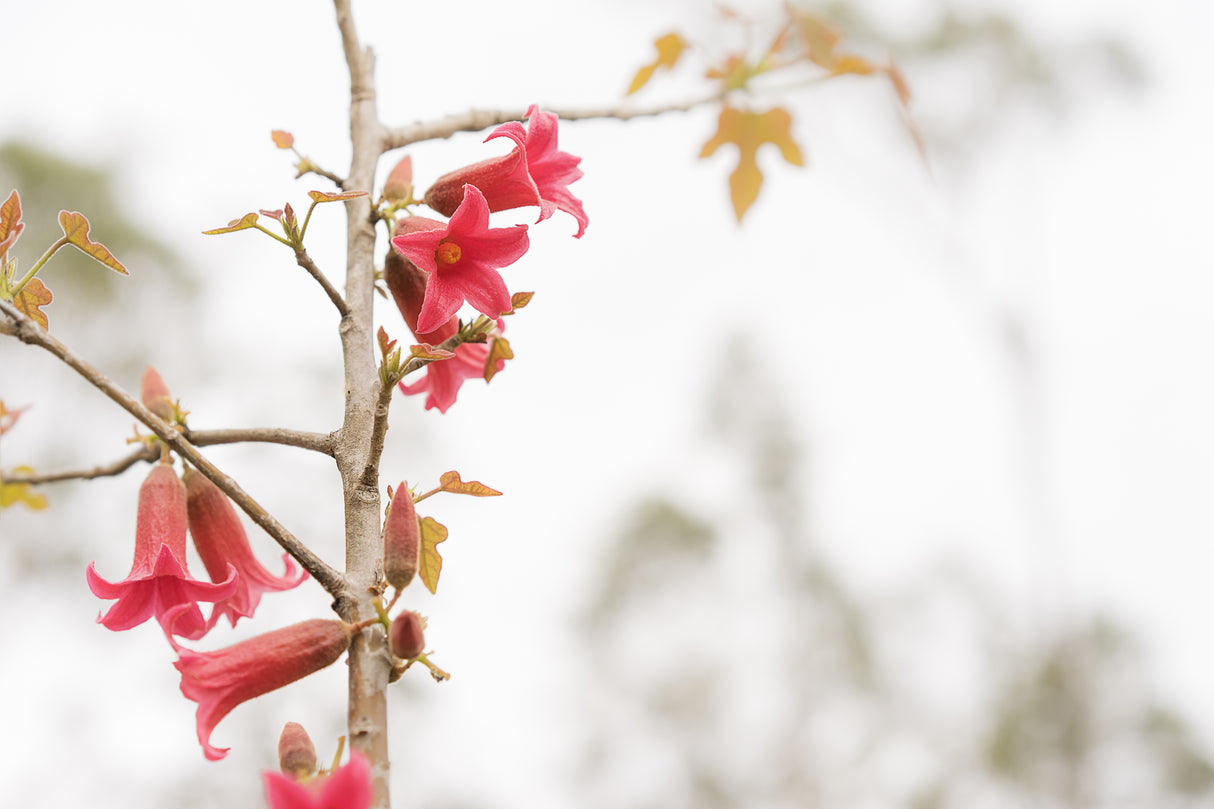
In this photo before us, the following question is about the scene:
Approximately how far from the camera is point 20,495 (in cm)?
98

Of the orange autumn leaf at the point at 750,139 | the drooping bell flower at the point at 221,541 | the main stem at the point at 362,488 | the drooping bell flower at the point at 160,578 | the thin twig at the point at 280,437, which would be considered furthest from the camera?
the orange autumn leaf at the point at 750,139

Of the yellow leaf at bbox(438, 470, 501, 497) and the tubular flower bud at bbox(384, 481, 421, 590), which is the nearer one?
the tubular flower bud at bbox(384, 481, 421, 590)

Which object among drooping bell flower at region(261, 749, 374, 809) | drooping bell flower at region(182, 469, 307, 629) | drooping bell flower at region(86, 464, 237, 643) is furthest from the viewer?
drooping bell flower at region(182, 469, 307, 629)

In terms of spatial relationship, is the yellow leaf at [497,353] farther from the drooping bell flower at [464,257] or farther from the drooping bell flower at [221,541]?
the drooping bell flower at [221,541]

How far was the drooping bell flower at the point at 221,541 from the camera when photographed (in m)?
0.89

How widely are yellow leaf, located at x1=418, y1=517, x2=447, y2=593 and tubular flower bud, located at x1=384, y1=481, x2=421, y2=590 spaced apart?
0.13 m

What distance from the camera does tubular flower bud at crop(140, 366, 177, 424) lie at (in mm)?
871

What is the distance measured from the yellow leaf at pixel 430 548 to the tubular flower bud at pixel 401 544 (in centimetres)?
13

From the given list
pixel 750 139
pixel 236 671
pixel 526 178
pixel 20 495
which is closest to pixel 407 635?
pixel 236 671

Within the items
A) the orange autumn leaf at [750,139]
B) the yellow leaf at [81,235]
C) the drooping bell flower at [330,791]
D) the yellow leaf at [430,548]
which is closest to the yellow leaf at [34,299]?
the yellow leaf at [81,235]

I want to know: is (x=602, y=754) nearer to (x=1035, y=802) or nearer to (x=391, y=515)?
(x=1035, y=802)

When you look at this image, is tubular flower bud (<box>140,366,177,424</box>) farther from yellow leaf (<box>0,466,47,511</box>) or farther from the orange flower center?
the orange flower center

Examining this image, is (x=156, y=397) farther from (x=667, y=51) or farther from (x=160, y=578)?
(x=667, y=51)

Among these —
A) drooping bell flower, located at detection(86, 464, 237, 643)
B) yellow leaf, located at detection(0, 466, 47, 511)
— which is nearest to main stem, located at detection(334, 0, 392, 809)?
drooping bell flower, located at detection(86, 464, 237, 643)
